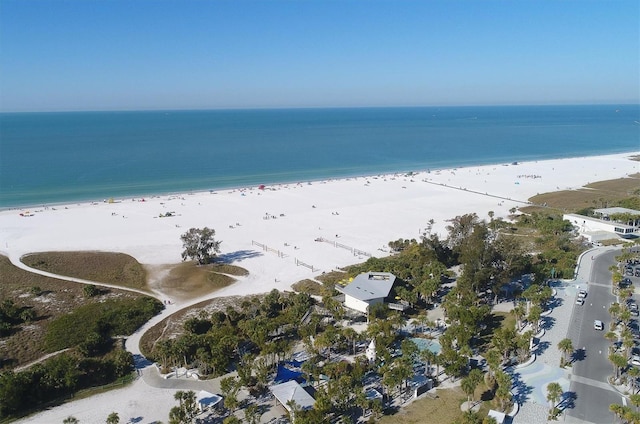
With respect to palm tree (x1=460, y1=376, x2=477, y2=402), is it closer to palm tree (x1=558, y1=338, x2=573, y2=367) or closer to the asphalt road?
the asphalt road

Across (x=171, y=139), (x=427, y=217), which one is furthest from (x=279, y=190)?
(x=171, y=139)

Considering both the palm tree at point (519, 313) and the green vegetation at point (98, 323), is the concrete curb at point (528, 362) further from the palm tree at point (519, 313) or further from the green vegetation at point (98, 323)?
the green vegetation at point (98, 323)

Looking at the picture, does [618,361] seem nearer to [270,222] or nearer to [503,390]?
[503,390]

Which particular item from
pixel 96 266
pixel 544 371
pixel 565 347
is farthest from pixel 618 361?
pixel 96 266

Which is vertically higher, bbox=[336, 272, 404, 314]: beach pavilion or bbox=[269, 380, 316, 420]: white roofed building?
bbox=[336, 272, 404, 314]: beach pavilion

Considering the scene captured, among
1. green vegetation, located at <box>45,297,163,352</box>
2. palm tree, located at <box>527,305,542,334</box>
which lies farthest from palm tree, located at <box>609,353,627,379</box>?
green vegetation, located at <box>45,297,163,352</box>
